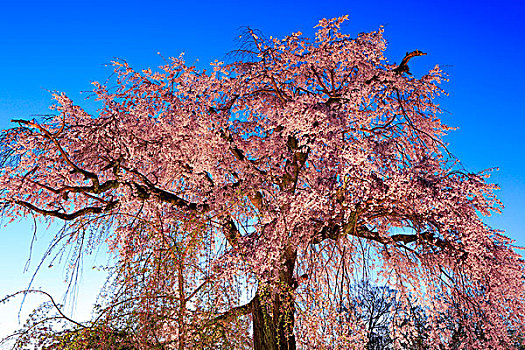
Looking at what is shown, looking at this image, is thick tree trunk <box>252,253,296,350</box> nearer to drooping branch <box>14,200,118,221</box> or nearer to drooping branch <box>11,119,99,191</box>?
drooping branch <box>14,200,118,221</box>

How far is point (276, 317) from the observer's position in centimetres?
538

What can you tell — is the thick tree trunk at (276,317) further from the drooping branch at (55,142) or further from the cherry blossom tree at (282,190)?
the drooping branch at (55,142)

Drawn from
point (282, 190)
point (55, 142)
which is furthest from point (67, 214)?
point (282, 190)

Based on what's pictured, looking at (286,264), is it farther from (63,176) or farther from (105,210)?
(63,176)

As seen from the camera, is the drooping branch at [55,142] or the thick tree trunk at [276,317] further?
the thick tree trunk at [276,317]

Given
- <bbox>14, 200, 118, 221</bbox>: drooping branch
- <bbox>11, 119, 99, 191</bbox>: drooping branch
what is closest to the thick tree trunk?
<bbox>14, 200, 118, 221</bbox>: drooping branch

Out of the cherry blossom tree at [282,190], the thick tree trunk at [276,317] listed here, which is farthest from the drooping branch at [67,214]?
the thick tree trunk at [276,317]

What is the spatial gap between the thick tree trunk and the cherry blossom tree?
2cm

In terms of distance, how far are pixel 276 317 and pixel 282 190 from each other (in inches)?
61.5

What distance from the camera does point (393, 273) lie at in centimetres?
601

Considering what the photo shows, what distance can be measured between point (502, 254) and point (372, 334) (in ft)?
15.3

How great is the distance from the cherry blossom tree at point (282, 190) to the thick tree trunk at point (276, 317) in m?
0.02

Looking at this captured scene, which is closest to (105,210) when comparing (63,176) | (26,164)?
(63,176)

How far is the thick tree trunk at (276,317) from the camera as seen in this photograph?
16.5ft
